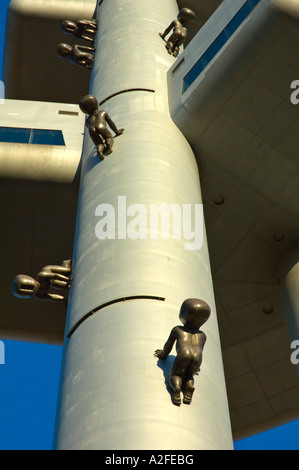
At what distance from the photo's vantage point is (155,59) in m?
20.7

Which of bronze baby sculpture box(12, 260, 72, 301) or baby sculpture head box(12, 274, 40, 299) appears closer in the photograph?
bronze baby sculpture box(12, 260, 72, 301)

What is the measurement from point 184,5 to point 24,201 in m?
11.2

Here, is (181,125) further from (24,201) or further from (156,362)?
(156,362)

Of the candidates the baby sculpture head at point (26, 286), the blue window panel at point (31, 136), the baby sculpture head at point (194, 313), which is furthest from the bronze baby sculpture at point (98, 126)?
the baby sculpture head at point (194, 313)

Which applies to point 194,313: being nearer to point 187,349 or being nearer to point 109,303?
point 187,349

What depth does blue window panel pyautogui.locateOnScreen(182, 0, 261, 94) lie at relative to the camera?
703 inches

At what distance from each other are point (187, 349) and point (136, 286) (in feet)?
7.18

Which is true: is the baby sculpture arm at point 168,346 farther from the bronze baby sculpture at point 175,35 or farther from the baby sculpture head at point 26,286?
the bronze baby sculpture at point 175,35

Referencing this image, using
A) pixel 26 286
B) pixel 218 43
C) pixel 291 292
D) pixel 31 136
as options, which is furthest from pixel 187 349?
pixel 31 136

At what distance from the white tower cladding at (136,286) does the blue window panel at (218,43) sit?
2.69 feet

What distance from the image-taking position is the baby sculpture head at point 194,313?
10711 mm

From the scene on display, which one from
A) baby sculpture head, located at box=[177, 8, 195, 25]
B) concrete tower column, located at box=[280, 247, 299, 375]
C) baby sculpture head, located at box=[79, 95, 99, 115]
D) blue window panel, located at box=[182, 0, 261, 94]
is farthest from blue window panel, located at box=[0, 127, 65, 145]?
concrete tower column, located at box=[280, 247, 299, 375]

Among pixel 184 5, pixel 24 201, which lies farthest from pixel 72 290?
pixel 184 5

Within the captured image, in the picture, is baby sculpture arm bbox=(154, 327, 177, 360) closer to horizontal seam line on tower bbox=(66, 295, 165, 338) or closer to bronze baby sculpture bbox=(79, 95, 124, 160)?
horizontal seam line on tower bbox=(66, 295, 165, 338)
